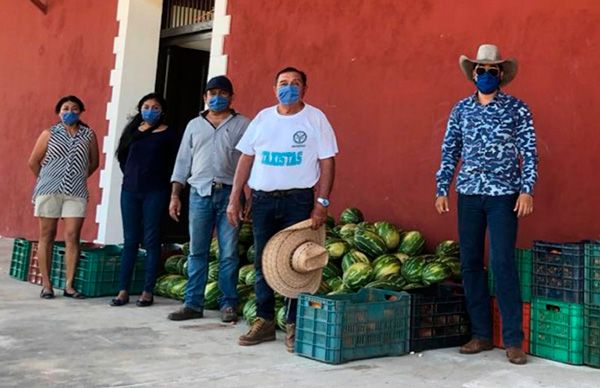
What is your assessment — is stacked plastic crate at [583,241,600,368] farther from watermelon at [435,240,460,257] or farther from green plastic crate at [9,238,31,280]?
green plastic crate at [9,238,31,280]

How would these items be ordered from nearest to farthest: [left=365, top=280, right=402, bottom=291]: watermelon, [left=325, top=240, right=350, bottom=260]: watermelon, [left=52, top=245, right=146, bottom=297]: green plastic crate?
[left=365, top=280, right=402, bottom=291]: watermelon → [left=325, top=240, right=350, bottom=260]: watermelon → [left=52, top=245, right=146, bottom=297]: green plastic crate

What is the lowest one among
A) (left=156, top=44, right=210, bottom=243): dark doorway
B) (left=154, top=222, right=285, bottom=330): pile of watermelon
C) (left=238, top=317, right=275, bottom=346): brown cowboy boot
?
(left=238, top=317, right=275, bottom=346): brown cowboy boot

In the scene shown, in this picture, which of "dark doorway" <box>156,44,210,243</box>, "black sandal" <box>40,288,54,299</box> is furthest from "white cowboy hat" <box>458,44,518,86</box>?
"dark doorway" <box>156,44,210,243</box>

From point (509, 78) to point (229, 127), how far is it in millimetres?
2280

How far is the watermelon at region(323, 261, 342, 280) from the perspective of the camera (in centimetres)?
560

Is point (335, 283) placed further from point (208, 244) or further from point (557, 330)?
point (557, 330)

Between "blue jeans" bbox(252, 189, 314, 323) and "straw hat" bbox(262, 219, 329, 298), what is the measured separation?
0.14 m

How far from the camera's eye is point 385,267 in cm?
533

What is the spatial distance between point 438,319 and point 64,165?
3.75 meters

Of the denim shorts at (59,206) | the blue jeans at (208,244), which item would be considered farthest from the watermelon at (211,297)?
the denim shorts at (59,206)

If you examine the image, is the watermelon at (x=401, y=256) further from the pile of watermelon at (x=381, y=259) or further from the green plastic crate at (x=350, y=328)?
the green plastic crate at (x=350, y=328)

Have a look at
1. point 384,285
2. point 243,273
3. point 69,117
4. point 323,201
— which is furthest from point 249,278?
point 69,117

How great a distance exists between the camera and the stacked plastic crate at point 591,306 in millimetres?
4305

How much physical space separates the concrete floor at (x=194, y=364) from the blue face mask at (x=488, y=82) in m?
1.85
